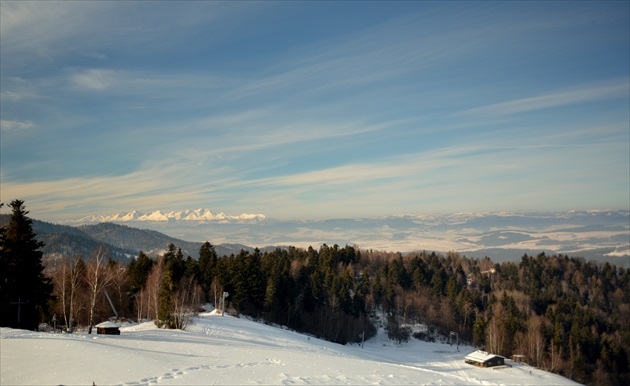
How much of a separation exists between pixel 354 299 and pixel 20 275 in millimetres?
64648

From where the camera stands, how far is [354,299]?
87812mm

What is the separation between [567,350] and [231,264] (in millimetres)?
65153

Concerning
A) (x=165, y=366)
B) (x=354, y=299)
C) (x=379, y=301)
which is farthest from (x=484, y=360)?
(x=379, y=301)

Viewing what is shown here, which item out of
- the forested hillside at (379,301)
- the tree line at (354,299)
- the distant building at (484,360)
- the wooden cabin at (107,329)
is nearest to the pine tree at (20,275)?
the tree line at (354,299)

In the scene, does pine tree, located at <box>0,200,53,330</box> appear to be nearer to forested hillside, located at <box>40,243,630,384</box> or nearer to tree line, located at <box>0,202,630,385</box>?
tree line, located at <box>0,202,630,385</box>

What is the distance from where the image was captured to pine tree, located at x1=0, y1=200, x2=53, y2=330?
105 ft

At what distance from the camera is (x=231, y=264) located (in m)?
70.2

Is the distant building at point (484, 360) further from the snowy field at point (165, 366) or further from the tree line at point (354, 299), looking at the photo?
the snowy field at point (165, 366)

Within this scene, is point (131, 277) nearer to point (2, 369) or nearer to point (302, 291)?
point (302, 291)

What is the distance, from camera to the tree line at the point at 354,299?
50750 millimetres

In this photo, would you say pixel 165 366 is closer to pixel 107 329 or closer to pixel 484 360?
pixel 107 329

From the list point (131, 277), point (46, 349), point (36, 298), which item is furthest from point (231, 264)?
point (46, 349)

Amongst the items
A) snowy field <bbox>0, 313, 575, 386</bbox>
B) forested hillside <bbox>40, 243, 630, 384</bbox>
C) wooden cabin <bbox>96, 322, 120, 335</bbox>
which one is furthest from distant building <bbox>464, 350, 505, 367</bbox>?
wooden cabin <bbox>96, 322, 120, 335</bbox>

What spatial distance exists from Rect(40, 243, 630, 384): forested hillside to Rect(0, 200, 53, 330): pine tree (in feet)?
31.9
